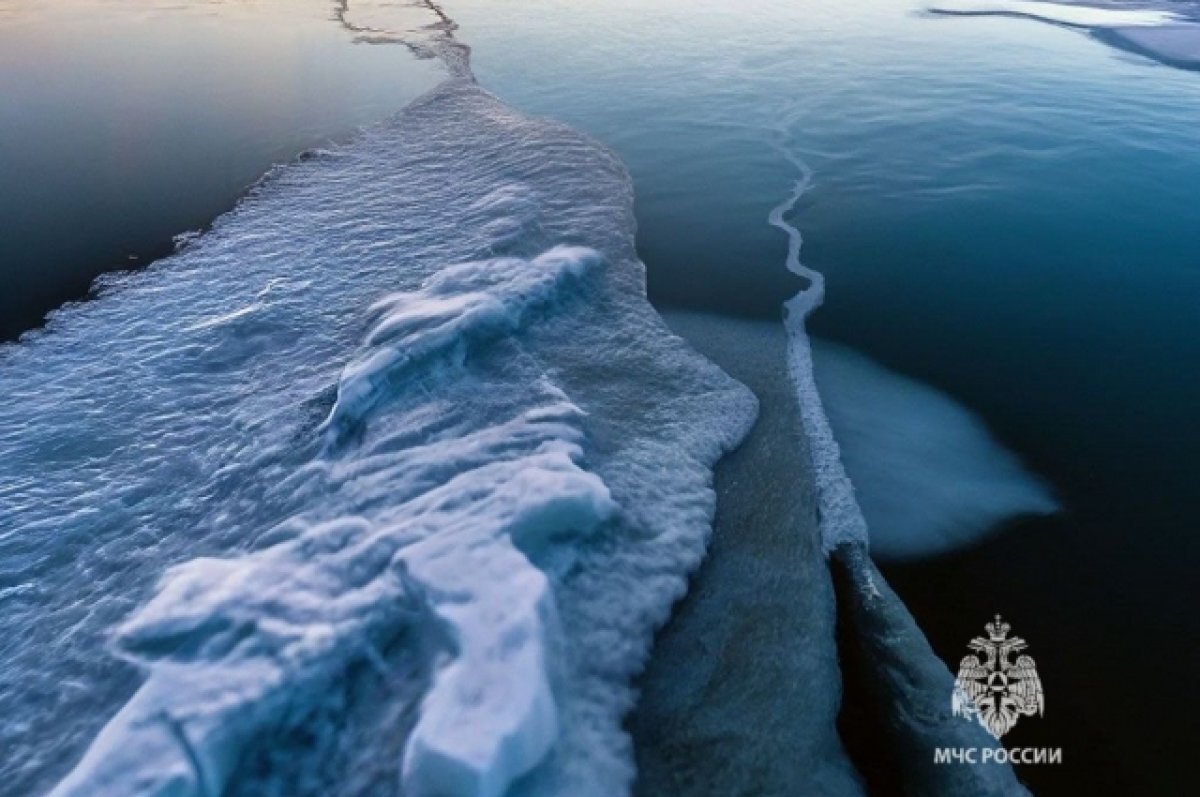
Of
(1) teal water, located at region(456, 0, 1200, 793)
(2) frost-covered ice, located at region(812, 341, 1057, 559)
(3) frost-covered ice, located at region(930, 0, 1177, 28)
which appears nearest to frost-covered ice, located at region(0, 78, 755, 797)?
(2) frost-covered ice, located at region(812, 341, 1057, 559)

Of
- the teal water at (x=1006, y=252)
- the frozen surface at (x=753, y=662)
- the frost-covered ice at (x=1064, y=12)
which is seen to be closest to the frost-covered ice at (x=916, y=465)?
the teal water at (x=1006, y=252)

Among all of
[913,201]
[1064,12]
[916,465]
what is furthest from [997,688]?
[1064,12]

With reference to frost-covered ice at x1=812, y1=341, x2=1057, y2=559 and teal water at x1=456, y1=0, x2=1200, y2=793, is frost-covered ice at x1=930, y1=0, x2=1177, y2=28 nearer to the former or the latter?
teal water at x1=456, y1=0, x2=1200, y2=793

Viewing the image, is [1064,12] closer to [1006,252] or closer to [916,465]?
[1006,252]

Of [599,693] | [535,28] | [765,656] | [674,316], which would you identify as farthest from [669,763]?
[535,28]

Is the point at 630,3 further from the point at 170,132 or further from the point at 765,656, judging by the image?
the point at 765,656

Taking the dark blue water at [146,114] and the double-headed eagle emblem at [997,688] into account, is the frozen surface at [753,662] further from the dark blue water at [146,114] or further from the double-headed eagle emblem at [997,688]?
the dark blue water at [146,114]
